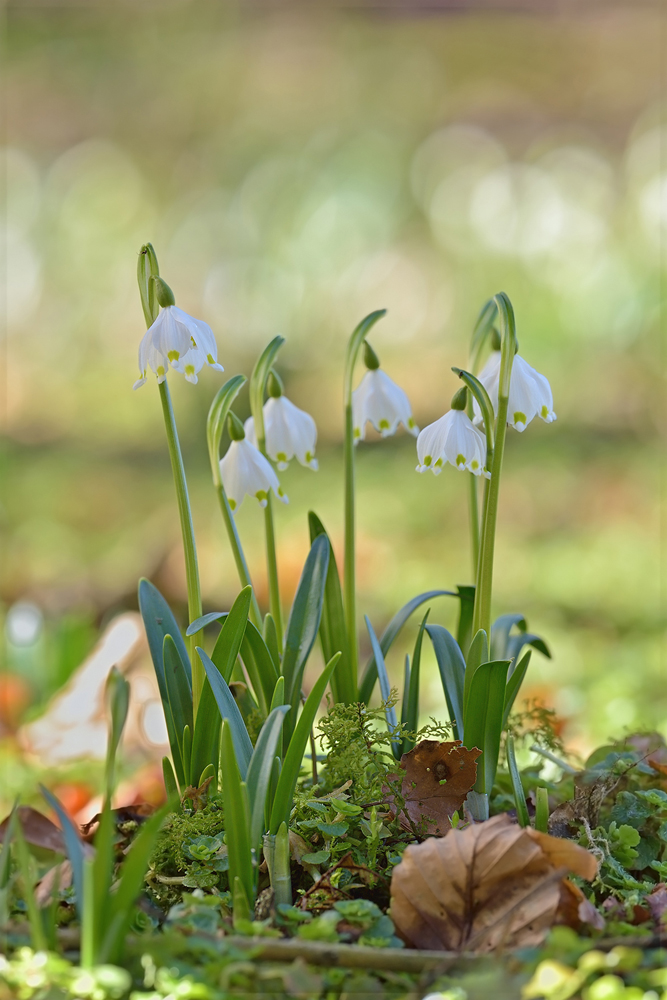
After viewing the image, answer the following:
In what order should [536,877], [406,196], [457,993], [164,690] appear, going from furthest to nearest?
[406,196] → [164,690] → [536,877] → [457,993]

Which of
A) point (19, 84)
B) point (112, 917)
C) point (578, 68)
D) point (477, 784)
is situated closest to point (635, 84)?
point (578, 68)

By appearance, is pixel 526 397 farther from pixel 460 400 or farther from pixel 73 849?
pixel 73 849

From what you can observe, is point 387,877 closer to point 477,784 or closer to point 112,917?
point 477,784

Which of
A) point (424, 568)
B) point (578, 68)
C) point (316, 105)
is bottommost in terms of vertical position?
point (424, 568)

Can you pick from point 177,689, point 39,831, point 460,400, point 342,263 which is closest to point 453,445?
point 460,400

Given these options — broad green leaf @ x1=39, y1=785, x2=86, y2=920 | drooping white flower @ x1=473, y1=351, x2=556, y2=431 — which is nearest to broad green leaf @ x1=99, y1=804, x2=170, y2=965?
broad green leaf @ x1=39, y1=785, x2=86, y2=920

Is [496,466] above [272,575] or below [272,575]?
above

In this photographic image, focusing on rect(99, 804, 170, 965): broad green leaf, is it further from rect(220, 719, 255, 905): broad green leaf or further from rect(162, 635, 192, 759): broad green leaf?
rect(162, 635, 192, 759): broad green leaf
